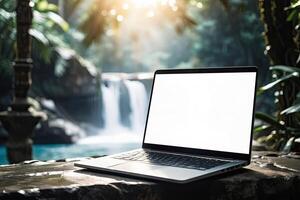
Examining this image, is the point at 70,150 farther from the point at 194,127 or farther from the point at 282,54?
the point at 194,127

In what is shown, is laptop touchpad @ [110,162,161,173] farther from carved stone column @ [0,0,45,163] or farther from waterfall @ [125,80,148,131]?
waterfall @ [125,80,148,131]

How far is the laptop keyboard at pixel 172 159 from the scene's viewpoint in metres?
1.07

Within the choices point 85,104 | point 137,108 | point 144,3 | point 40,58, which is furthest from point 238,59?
point 144,3

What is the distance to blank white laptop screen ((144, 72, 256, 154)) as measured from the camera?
3.83 feet

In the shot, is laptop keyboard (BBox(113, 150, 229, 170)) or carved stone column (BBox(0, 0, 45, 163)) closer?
laptop keyboard (BBox(113, 150, 229, 170))

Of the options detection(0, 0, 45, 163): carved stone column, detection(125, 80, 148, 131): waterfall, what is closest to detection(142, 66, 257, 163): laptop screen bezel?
detection(0, 0, 45, 163): carved stone column

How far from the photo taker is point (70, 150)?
8086mm

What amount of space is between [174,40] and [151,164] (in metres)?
23.5

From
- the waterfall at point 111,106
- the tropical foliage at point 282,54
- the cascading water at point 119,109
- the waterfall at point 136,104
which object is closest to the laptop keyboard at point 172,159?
the tropical foliage at point 282,54

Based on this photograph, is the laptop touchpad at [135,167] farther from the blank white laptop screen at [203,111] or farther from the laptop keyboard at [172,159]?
the blank white laptop screen at [203,111]

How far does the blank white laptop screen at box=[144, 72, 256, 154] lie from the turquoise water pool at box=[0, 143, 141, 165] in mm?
5994

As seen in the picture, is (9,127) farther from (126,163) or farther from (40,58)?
(40,58)

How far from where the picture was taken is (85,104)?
448 inches

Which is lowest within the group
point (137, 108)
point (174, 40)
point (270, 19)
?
point (137, 108)
